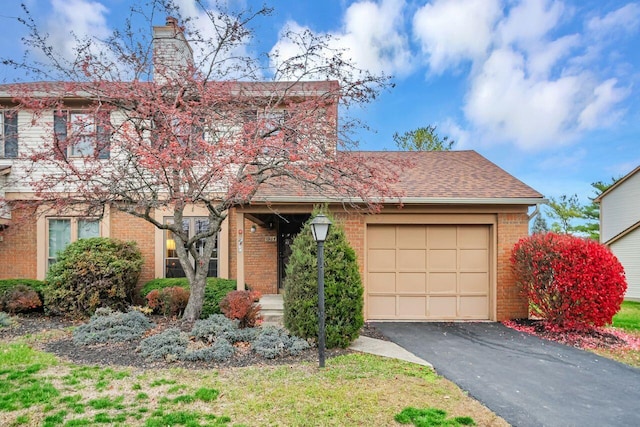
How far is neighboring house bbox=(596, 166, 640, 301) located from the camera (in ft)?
55.1

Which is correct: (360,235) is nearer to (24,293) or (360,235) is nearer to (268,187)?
(268,187)

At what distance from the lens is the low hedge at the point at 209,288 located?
900 centimetres

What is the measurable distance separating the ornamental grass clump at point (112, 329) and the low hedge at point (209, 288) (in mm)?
1480

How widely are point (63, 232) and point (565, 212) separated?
97.9ft

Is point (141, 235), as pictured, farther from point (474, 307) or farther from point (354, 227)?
point (474, 307)

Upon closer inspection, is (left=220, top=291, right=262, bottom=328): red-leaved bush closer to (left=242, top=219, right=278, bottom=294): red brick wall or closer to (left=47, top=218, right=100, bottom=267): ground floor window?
(left=242, top=219, right=278, bottom=294): red brick wall

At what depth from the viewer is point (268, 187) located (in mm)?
9250

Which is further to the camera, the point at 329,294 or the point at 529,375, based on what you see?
the point at 329,294

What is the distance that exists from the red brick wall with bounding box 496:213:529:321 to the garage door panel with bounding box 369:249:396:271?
240cm

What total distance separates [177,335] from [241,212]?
3109 millimetres

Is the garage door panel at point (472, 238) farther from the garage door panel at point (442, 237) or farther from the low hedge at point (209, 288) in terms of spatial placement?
the low hedge at point (209, 288)

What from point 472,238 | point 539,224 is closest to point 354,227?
point 472,238

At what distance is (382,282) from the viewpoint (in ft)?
29.8

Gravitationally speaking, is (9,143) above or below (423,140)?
below
